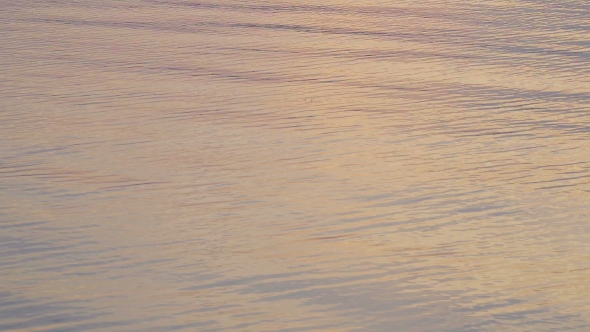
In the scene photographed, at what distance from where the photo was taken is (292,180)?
2234mm

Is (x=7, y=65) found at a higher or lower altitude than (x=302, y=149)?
higher

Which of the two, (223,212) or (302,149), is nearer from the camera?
(223,212)

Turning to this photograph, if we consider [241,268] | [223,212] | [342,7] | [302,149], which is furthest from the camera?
[342,7]

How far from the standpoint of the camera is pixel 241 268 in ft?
5.79

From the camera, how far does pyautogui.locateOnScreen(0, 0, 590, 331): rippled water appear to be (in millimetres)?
1638

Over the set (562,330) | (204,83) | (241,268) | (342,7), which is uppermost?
(342,7)

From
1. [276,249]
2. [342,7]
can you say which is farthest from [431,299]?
[342,7]

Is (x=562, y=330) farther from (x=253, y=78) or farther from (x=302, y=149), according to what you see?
(x=253, y=78)

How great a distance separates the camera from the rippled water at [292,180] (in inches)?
64.5

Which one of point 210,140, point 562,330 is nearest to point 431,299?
point 562,330

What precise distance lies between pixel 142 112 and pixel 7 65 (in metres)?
0.79

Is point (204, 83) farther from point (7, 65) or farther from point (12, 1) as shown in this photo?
point (12, 1)

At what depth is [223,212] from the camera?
6.66 feet

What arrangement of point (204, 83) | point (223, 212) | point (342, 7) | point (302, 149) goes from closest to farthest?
point (223, 212), point (302, 149), point (204, 83), point (342, 7)
